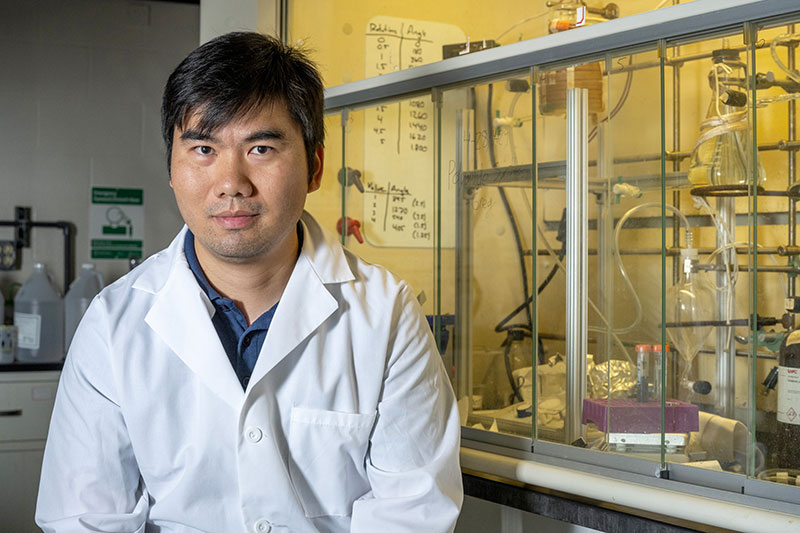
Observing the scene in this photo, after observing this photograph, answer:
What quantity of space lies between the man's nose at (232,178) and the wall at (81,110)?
2.28 m

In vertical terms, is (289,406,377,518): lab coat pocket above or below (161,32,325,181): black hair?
below

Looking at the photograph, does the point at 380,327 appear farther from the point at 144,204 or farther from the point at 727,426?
the point at 144,204

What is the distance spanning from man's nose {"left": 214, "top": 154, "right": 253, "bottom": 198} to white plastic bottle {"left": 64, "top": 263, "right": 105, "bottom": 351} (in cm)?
210

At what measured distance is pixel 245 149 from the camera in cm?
114

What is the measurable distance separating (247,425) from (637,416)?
0.59 metres

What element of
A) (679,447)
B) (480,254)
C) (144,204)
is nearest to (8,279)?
(144,204)

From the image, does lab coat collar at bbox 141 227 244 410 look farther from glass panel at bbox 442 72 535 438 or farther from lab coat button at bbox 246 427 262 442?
glass panel at bbox 442 72 535 438

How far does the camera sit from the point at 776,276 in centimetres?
111

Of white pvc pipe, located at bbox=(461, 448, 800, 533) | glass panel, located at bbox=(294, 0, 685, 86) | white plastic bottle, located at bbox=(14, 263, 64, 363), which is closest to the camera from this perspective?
white pvc pipe, located at bbox=(461, 448, 800, 533)

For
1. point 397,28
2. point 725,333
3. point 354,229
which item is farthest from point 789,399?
point 397,28

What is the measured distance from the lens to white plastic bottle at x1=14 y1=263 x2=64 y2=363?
2908mm

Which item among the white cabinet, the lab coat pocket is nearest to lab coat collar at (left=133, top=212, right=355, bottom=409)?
the lab coat pocket

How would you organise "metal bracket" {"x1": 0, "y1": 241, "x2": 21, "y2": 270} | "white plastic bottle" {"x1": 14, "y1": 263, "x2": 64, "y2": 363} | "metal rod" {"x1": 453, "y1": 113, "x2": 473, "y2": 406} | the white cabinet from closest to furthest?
1. "metal rod" {"x1": 453, "y1": 113, "x2": 473, "y2": 406}
2. the white cabinet
3. "white plastic bottle" {"x1": 14, "y1": 263, "x2": 64, "y2": 363}
4. "metal bracket" {"x1": 0, "y1": 241, "x2": 21, "y2": 270}

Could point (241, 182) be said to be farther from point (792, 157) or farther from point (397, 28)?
point (397, 28)
